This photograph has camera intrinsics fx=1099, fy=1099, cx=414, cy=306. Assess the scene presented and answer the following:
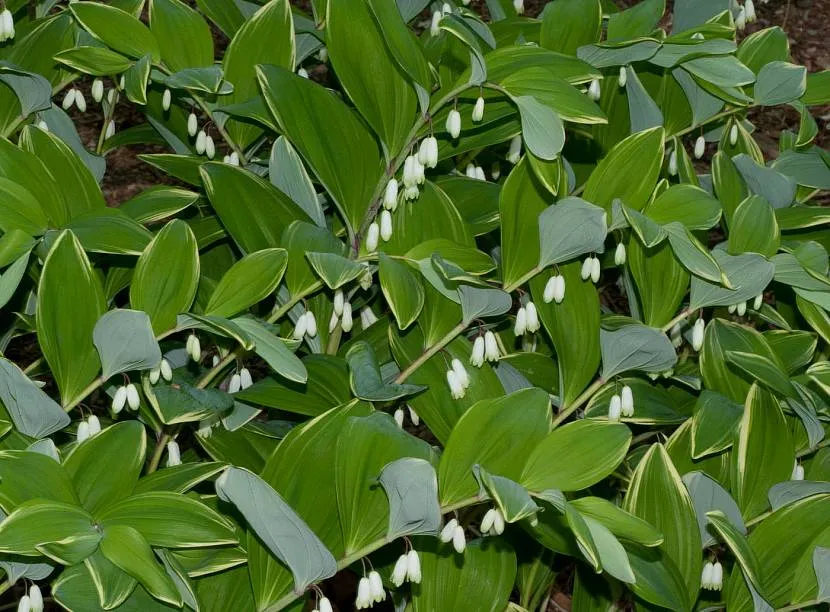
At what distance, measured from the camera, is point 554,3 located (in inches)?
69.4

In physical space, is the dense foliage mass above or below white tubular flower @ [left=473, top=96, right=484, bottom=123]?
below

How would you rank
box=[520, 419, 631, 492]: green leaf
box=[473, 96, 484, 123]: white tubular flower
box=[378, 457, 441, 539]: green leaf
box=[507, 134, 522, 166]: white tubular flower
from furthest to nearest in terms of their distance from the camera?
box=[507, 134, 522, 166]: white tubular flower
box=[473, 96, 484, 123]: white tubular flower
box=[520, 419, 631, 492]: green leaf
box=[378, 457, 441, 539]: green leaf

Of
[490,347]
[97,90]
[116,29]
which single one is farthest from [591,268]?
[97,90]

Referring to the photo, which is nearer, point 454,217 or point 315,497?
point 315,497

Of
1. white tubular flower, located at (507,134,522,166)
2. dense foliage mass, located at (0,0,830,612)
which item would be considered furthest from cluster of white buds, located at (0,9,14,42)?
white tubular flower, located at (507,134,522,166)

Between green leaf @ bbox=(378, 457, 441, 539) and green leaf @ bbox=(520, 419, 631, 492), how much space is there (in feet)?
0.47

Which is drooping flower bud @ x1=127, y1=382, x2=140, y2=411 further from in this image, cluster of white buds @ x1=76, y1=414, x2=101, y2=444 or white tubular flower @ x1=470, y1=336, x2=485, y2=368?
white tubular flower @ x1=470, y1=336, x2=485, y2=368

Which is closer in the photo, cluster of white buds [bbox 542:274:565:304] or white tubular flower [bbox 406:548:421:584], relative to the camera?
white tubular flower [bbox 406:548:421:584]

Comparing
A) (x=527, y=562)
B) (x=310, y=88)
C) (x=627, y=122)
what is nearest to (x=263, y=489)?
(x=310, y=88)

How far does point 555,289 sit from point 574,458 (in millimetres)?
345

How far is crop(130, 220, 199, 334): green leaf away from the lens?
1408mm

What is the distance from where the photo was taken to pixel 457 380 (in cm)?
161

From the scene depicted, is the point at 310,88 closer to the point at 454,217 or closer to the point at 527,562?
the point at 454,217

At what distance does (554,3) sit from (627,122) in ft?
1.12
